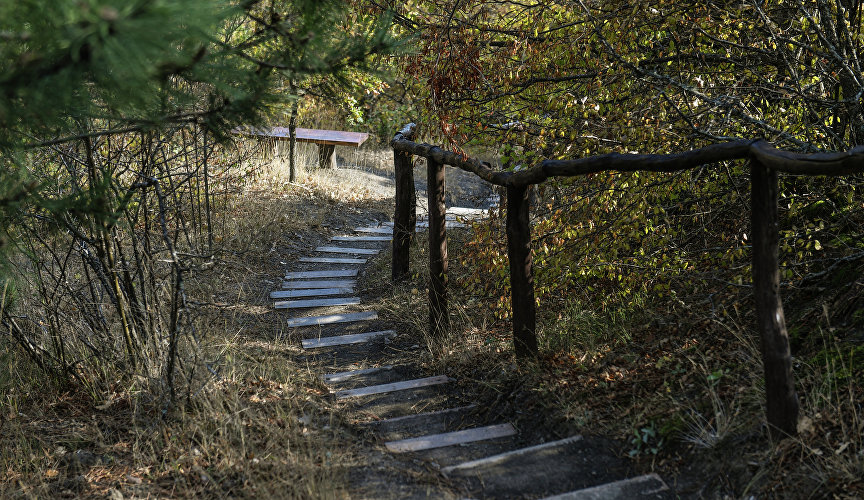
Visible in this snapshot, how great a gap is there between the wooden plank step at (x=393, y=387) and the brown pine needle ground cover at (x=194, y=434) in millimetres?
144

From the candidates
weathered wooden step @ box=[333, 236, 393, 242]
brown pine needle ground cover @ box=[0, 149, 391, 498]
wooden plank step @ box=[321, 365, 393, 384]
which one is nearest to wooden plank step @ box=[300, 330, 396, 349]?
brown pine needle ground cover @ box=[0, 149, 391, 498]

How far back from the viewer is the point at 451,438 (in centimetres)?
350

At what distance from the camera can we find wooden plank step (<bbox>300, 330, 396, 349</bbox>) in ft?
17.0

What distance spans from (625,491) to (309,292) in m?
4.31

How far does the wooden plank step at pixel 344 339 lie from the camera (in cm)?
519

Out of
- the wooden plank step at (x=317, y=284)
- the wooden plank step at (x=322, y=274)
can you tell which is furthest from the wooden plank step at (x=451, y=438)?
the wooden plank step at (x=322, y=274)

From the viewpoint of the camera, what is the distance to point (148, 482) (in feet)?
10.5

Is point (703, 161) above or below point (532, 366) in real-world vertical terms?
above

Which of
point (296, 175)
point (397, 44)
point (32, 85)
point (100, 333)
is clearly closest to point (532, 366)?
point (397, 44)

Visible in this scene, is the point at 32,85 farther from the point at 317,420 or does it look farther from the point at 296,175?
the point at 296,175

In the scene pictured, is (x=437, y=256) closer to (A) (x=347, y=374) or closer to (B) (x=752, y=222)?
(A) (x=347, y=374)

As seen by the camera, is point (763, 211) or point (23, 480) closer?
point (763, 211)

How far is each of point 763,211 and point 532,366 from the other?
177cm

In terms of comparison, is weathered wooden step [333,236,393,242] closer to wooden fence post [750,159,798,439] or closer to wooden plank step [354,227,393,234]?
wooden plank step [354,227,393,234]
